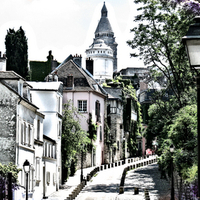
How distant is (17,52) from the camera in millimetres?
63875

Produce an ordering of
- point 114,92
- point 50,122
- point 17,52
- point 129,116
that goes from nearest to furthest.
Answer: point 50,122, point 17,52, point 114,92, point 129,116

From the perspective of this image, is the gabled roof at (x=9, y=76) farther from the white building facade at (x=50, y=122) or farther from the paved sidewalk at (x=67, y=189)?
the paved sidewalk at (x=67, y=189)

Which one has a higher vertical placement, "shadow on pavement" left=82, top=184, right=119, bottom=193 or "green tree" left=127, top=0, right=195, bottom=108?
"green tree" left=127, top=0, right=195, bottom=108

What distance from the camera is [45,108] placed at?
3878cm

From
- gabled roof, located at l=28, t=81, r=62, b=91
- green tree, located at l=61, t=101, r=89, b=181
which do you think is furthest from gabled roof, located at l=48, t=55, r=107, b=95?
gabled roof, located at l=28, t=81, r=62, b=91

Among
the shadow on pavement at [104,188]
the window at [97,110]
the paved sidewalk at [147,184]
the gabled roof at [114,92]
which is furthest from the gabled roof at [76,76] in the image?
the shadow on pavement at [104,188]

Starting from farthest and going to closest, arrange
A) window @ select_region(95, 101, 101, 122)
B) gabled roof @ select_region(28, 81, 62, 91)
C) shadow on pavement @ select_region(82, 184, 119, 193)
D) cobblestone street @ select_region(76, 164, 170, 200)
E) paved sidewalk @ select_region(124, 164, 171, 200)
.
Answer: window @ select_region(95, 101, 101, 122) → shadow on pavement @ select_region(82, 184, 119, 193) → gabled roof @ select_region(28, 81, 62, 91) → paved sidewalk @ select_region(124, 164, 171, 200) → cobblestone street @ select_region(76, 164, 170, 200)

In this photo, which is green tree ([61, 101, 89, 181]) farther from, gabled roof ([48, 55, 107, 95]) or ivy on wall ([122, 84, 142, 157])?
ivy on wall ([122, 84, 142, 157])

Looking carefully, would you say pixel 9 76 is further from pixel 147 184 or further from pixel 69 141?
pixel 147 184

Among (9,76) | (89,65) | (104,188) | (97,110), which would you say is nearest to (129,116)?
(89,65)

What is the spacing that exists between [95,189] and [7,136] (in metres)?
14.1

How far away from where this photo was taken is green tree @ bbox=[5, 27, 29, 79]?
62.8 m

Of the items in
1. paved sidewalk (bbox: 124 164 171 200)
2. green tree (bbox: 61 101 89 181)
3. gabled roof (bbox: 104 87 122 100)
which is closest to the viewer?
paved sidewalk (bbox: 124 164 171 200)

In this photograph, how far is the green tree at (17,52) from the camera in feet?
206
